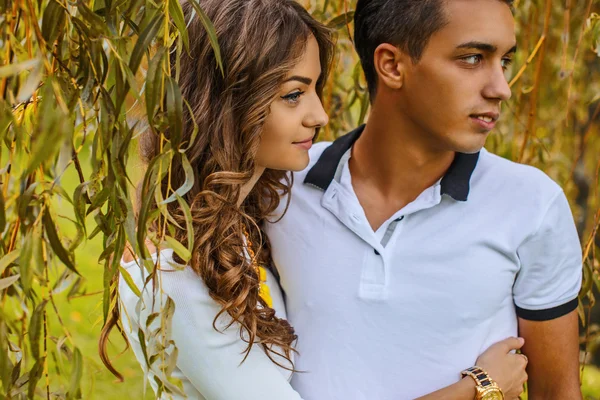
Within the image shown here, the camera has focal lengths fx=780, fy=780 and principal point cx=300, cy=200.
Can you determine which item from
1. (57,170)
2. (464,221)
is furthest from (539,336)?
(57,170)

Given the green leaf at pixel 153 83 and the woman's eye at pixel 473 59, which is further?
the woman's eye at pixel 473 59

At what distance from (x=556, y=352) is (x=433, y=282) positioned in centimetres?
29

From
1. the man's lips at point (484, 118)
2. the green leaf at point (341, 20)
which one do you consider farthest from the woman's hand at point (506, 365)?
the green leaf at point (341, 20)

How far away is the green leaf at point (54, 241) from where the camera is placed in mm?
1029

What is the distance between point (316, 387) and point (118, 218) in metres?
0.62

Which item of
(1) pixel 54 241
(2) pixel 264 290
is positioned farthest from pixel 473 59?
(1) pixel 54 241

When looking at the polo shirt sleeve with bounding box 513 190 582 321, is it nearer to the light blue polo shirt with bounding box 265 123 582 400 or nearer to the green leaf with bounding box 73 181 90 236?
the light blue polo shirt with bounding box 265 123 582 400

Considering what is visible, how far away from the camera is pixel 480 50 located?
148 cm

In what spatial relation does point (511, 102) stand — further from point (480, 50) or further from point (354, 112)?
point (480, 50)

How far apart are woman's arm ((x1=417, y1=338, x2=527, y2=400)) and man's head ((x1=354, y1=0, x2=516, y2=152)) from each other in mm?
404

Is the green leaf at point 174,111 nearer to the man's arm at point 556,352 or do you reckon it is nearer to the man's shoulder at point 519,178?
the man's shoulder at point 519,178

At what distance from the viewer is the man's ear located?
1.59 meters

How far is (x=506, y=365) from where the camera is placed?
4.99 feet

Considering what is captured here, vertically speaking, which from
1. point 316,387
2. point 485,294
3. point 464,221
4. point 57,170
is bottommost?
point 316,387
